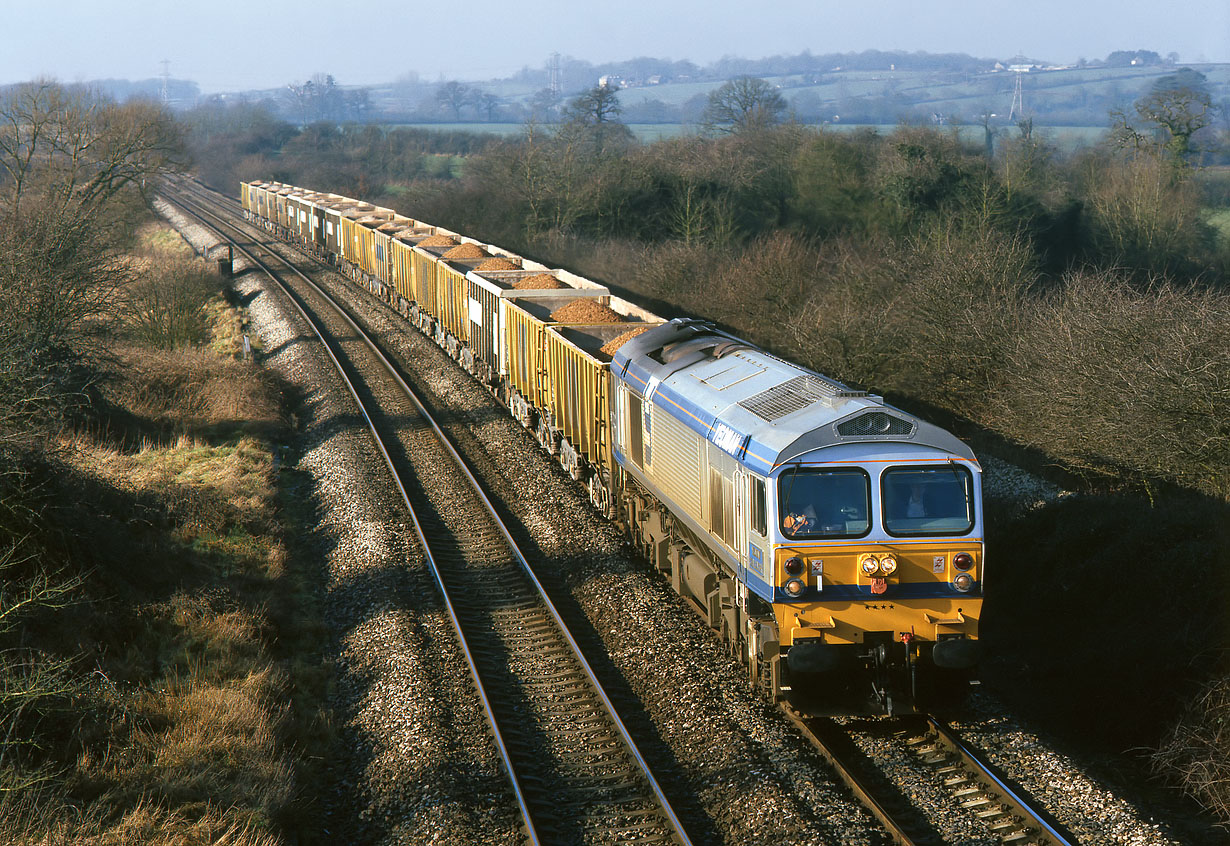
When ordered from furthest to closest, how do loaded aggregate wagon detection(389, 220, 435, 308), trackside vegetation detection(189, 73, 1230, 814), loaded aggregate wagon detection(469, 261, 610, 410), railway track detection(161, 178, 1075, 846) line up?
1. loaded aggregate wagon detection(389, 220, 435, 308)
2. loaded aggregate wagon detection(469, 261, 610, 410)
3. trackside vegetation detection(189, 73, 1230, 814)
4. railway track detection(161, 178, 1075, 846)

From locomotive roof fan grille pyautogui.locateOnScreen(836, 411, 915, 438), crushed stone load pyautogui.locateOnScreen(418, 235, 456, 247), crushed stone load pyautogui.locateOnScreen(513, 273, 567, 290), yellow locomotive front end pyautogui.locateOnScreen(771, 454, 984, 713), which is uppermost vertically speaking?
crushed stone load pyautogui.locateOnScreen(418, 235, 456, 247)

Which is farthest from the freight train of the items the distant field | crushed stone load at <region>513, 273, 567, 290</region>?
the distant field

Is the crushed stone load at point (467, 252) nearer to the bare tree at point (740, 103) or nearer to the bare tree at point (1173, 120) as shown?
the bare tree at point (1173, 120)

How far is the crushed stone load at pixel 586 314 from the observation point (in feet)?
64.9

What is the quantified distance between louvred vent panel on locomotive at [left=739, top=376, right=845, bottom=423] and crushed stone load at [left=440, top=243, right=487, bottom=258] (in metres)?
22.3

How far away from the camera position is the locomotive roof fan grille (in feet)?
29.4

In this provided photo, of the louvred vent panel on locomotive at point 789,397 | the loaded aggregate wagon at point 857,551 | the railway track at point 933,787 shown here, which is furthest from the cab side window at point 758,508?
the railway track at point 933,787

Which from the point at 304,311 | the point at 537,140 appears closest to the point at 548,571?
the point at 304,311

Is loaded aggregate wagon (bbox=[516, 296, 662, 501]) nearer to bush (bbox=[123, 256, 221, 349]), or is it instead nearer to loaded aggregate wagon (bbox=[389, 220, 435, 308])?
loaded aggregate wagon (bbox=[389, 220, 435, 308])

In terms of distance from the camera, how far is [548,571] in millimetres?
14164

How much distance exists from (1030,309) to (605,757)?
16224mm

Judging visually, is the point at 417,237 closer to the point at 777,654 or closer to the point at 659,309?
the point at 659,309

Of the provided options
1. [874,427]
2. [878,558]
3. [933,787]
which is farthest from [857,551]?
[933,787]

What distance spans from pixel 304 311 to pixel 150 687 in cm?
2579
